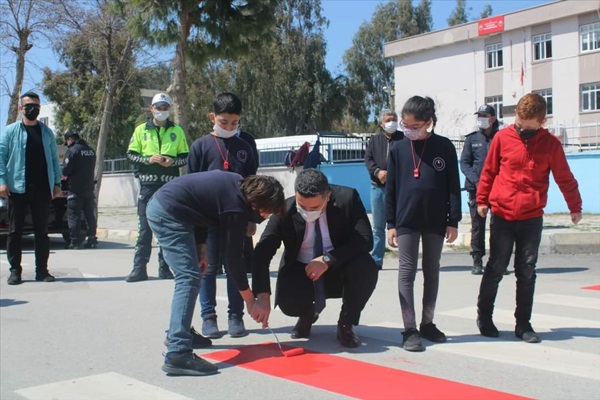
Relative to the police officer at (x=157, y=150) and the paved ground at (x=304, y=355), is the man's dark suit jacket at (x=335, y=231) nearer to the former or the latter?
the paved ground at (x=304, y=355)

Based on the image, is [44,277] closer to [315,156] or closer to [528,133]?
[528,133]

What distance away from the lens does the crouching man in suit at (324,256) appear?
5.17m

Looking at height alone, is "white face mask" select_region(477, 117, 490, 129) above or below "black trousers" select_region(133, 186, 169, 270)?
above

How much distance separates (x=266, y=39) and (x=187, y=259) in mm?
14392

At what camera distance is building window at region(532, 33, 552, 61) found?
134ft

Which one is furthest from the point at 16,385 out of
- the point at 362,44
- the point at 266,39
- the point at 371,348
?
the point at 362,44

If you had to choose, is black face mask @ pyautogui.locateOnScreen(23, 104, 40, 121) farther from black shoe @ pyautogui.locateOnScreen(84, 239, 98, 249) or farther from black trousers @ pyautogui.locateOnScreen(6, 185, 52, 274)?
black shoe @ pyautogui.locateOnScreen(84, 239, 98, 249)

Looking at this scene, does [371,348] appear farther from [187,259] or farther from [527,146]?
[527,146]

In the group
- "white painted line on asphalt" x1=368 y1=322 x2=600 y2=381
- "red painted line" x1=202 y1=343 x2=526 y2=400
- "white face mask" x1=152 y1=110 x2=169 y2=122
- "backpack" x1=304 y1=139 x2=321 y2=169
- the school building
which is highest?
the school building

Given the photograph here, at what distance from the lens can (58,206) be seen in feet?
42.9

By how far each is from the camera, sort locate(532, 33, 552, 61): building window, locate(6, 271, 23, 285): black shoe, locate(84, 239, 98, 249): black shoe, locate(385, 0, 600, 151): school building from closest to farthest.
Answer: locate(6, 271, 23, 285): black shoe → locate(84, 239, 98, 249): black shoe → locate(385, 0, 600, 151): school building → locate(532, 33, 552, 61): building window

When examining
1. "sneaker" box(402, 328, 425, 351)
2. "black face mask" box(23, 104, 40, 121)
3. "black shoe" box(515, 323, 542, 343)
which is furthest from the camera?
"black face mask" box(23, 104, 40, 121)

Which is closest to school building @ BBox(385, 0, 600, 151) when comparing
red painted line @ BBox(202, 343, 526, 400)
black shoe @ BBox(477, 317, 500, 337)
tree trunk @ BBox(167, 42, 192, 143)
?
tree trunk @ BBox(167, 42, 192, 143)

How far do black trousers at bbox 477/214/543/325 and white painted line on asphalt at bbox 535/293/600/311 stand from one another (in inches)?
62.3
